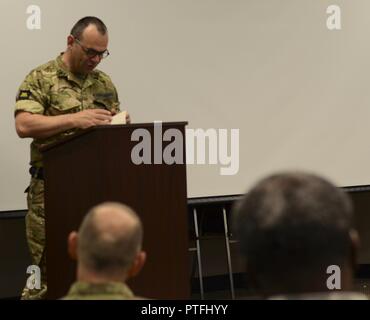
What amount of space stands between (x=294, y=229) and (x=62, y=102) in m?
2.32

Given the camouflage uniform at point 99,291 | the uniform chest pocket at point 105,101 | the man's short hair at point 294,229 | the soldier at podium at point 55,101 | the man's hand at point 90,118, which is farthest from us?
the uniform chest pocket at point 105,101

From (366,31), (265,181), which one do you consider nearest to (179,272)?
(265,181)

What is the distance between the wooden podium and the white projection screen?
4.31 feet

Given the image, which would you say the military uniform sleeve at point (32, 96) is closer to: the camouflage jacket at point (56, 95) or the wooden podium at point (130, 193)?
the camouflage jacket at point (56, 95)

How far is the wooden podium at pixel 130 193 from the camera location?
2705 mm

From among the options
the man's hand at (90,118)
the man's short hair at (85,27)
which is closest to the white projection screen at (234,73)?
the man's short hair at (85,27)

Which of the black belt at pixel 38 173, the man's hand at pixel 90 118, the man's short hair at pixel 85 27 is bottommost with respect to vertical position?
the black belt at pixel 38 173

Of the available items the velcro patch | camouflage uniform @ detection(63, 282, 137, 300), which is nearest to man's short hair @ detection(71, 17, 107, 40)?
the velcro patch

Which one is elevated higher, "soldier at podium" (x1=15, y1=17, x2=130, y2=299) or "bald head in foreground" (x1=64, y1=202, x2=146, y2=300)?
"soldier at podium" (x1=15, y1=17, x2=130, y2=299)

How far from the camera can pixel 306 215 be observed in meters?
1.12

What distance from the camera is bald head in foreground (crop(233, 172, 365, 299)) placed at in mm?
1107

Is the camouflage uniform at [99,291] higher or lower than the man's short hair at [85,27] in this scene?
lower

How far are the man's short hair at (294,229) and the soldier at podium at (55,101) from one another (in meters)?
1.96

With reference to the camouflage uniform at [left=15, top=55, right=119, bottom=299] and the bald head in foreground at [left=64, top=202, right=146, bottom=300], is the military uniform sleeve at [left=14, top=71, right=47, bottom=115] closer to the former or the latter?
the camouflage uniform at [left=15, top=55, right=119, bottom=299]
